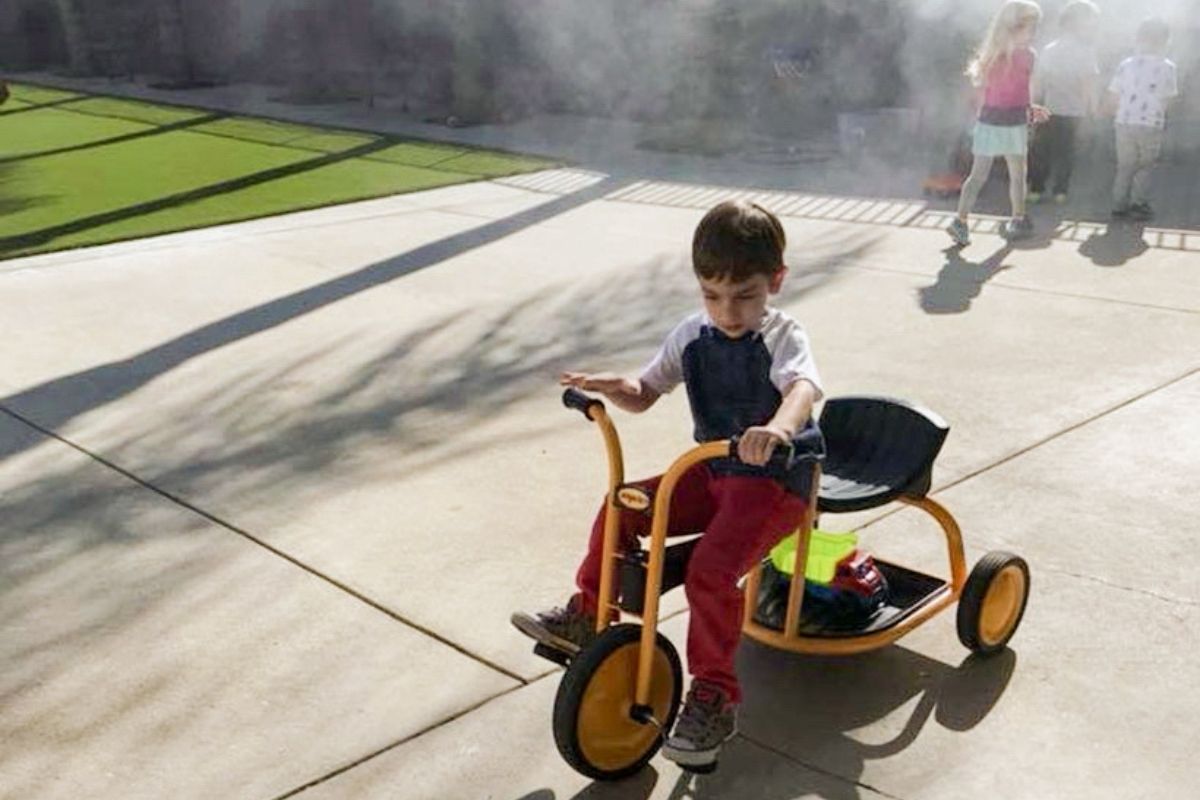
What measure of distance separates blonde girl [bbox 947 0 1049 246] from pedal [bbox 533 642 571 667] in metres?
5.47

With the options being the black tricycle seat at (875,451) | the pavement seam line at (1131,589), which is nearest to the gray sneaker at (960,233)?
the pavement seam line at (1131,589)

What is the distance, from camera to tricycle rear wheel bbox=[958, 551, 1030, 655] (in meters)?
3.16

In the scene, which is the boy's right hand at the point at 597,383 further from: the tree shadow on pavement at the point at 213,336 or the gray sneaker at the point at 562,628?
the tree shadow on pavement at the point at 213,336

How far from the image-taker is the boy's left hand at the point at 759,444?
2.47 metres

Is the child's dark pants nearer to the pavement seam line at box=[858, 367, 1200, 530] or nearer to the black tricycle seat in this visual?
the pavement seam line at box=[858, 367, 1200, 530]

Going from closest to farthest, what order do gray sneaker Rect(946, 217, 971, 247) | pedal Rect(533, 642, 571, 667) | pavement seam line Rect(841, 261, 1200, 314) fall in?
1. pedal Rect(533, 642, 571, 667)
2. pavement seam line Rect(841, 261, 1200, 314)
3. gray sneaker Rect(946, 217, 971, 247)

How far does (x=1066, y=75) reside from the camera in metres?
9.12

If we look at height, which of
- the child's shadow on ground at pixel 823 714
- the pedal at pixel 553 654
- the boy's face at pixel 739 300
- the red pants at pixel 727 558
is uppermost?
the boy's face at pixel 739 300

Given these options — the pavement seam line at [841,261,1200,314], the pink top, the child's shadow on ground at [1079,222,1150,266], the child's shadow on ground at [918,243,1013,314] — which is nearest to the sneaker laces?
the child's shadow on ground at [918,243,1013,314]

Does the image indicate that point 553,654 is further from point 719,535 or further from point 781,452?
point 781,452

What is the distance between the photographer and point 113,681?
320 centimetres

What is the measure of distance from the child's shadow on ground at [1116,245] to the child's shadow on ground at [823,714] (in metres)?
4.74

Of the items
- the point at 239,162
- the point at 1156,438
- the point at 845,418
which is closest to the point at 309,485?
the point at 845,418

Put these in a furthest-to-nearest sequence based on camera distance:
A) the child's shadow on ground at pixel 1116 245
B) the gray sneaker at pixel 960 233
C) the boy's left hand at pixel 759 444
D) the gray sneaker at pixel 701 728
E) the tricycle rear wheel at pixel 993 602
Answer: the gray sneaker at pixel 960 233
the child's shadow on ground at pixel 1116 245
the tricycle rear wheel at pixel 993 602
the gray sneaker at pixel 701 728
the boy's left hand at pixel 759 444
